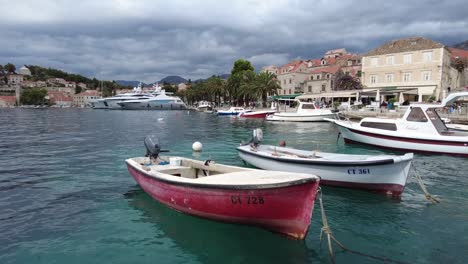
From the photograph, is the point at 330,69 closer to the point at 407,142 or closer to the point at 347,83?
the point at 347,83

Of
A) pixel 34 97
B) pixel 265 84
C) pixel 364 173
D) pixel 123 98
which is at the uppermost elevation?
pixel 34 97

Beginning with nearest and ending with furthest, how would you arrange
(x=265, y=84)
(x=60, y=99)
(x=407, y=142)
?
(x=407, y=142) < (x=265, y=84) < (x=60, y=99)

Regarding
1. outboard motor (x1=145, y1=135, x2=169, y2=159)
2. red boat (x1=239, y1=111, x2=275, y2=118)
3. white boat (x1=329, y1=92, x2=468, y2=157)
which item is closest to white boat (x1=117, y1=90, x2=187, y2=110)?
red boat (x1=239, y1=111, x2=275, y2=118)

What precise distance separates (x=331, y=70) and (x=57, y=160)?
70.7 meters

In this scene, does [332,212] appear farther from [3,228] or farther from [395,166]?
[3,228]

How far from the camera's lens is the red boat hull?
6.82 m

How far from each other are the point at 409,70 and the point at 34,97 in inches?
7038

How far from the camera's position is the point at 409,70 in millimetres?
52156

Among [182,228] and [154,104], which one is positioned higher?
[154,104]

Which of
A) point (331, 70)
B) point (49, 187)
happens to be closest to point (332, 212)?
point (49, 187)

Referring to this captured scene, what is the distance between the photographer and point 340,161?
10.9 metres

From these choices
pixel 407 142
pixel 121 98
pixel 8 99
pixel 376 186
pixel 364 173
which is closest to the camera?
pixel 364 173

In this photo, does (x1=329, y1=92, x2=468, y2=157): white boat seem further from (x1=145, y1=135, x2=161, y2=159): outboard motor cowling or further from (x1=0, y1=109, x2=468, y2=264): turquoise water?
(x1=145, y1=135, x2=161, y2=159): outboard motor cowling

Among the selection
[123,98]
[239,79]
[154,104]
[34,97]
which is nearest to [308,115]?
[239,79]
